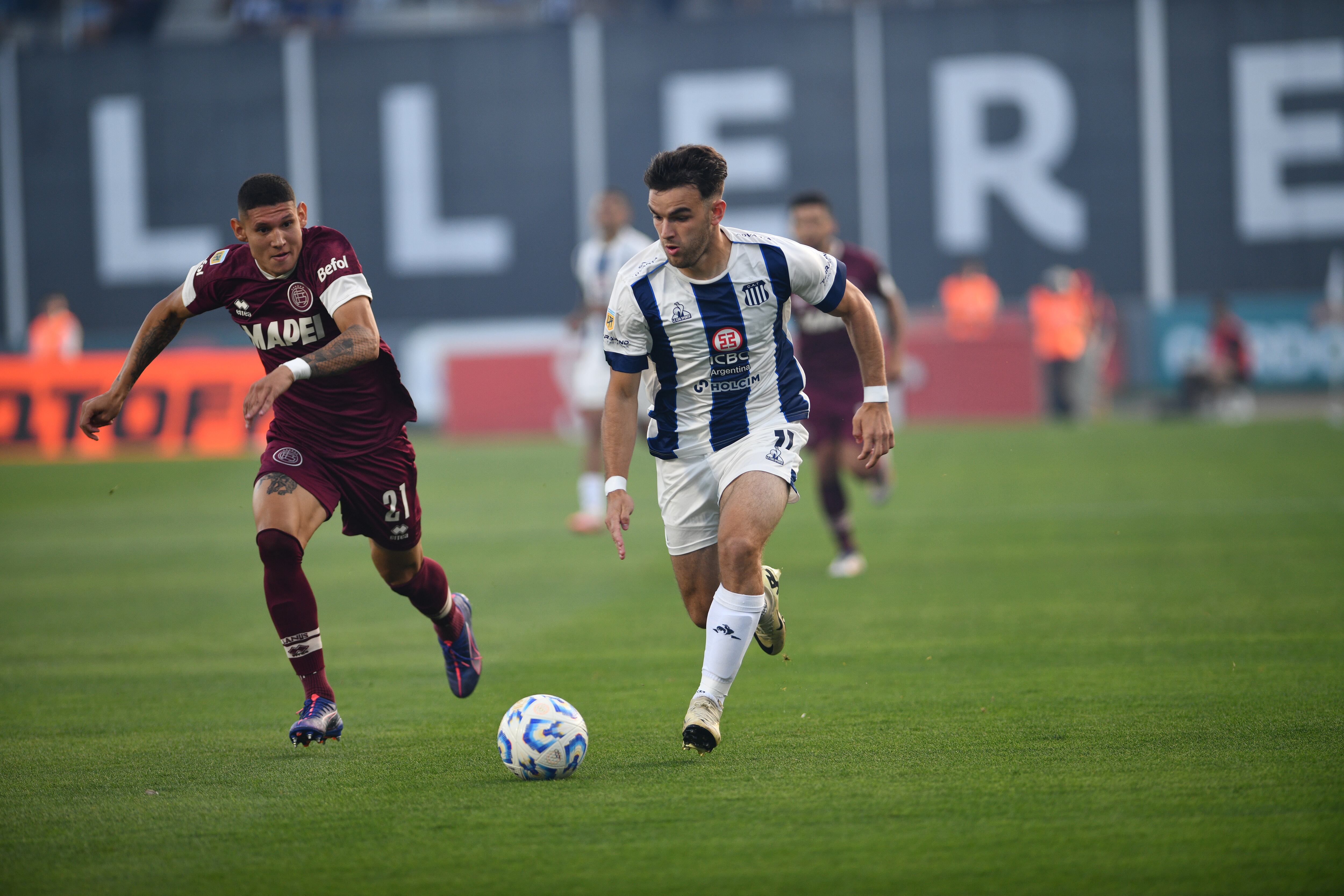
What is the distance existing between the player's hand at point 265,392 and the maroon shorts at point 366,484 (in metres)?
0.54

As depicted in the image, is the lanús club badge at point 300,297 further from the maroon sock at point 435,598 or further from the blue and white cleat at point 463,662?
the blue and white cleat at point 463,662

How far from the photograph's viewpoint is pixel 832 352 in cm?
934

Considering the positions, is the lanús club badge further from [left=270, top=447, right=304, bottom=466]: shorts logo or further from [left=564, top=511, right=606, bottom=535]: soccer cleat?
[left=564, top=511, right=606, bottom=535]: soccer cleat

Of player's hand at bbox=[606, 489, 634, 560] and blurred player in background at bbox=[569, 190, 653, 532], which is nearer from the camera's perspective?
player's hand at bbox=[606, 489, 634, 560]

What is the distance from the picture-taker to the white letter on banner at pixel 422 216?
29109mm

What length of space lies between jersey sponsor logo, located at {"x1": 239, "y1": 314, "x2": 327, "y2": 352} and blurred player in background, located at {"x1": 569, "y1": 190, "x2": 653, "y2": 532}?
18.7 ft

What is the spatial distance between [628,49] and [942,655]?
77.8 ft

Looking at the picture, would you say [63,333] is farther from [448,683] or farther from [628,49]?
[448,683]

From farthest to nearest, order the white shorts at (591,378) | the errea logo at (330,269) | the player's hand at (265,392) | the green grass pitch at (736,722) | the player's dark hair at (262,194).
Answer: the white shorts at (591,378), the errea logo at (330,269), the player's dark hair at (262,194), the player's hand at (265,392), the green grass pitch at (736,722)

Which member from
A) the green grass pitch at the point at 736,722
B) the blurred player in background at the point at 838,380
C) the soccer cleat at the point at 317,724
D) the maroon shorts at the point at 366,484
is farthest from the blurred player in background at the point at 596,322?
the soccer cleat at the point at 317,724

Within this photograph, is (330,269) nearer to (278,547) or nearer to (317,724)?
(278,547)

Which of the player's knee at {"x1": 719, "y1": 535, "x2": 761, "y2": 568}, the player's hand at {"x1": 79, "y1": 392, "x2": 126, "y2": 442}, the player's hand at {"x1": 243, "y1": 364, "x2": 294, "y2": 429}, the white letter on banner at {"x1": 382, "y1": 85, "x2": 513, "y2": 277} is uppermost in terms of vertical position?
the white letter on banner at {"x1": 382, "y1": 85, "x2": 513, "y2": 277}

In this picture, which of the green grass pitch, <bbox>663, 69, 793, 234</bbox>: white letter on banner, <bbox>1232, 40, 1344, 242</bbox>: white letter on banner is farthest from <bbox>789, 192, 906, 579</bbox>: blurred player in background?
<bbox>1232, 40, 1344, 242</bbox>: white letter on banner

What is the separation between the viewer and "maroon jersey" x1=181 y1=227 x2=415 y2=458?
536 centimetres
